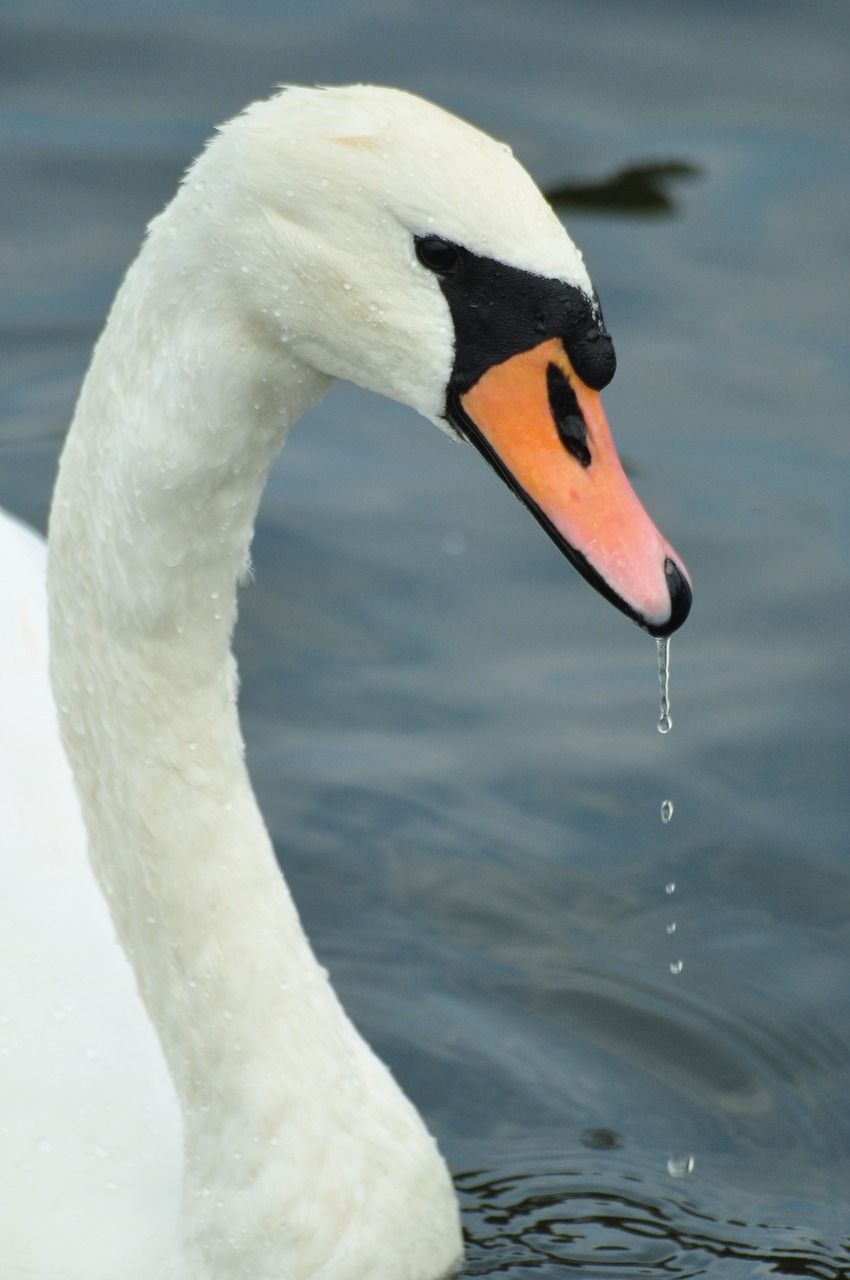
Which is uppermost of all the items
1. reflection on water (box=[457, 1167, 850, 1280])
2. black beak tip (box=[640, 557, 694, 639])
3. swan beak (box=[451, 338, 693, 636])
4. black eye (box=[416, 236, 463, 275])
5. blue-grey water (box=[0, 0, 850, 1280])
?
black eye (box=[416, 236, 463, 275])

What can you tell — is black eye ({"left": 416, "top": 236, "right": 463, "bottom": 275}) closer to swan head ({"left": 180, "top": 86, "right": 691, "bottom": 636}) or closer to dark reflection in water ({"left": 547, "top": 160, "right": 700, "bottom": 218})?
swan head ({"left": 180, "top": 86, "right": 691, "bottom": 636})

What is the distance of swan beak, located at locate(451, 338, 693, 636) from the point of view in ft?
10.6

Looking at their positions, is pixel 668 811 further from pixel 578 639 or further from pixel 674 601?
pixel 578 639

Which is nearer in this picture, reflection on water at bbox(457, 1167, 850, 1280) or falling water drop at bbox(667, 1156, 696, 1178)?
reflection on water at bbox(457, 1167, 850, 1280)

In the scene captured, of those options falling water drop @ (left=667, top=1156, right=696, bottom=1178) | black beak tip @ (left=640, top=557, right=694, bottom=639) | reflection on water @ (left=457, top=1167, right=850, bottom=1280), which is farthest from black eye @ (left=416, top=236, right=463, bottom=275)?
falling water drop @ (left=667, top=1156, right=696, bottom=1178)

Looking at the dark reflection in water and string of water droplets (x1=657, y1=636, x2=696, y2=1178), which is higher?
the dark reflection in water

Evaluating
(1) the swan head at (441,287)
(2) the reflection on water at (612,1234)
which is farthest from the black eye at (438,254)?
(2) the reflection on water at (612,1234)

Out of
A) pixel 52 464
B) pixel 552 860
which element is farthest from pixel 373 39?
pixel 552 860

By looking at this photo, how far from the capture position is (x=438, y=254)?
125 inches

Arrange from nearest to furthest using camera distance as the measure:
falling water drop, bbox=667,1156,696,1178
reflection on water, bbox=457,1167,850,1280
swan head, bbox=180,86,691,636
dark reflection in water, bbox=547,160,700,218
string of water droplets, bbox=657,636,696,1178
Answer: swan head, bbox=180,86,691,636
string of water droplets, bbox=657,636,696,1178
reflection on water, bbox=457,1167,850,1280
falling water drop, bbox=667,1156,696,1178
dark reflection in water, bbox=547,160,700,218

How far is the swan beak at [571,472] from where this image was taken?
324 centimetres

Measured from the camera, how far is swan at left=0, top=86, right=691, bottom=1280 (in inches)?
126

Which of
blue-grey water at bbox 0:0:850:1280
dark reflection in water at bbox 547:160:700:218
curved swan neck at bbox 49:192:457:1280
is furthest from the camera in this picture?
dark reflection in water at bbox 547:160:700:218

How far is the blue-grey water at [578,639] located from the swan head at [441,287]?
1.94 metres
